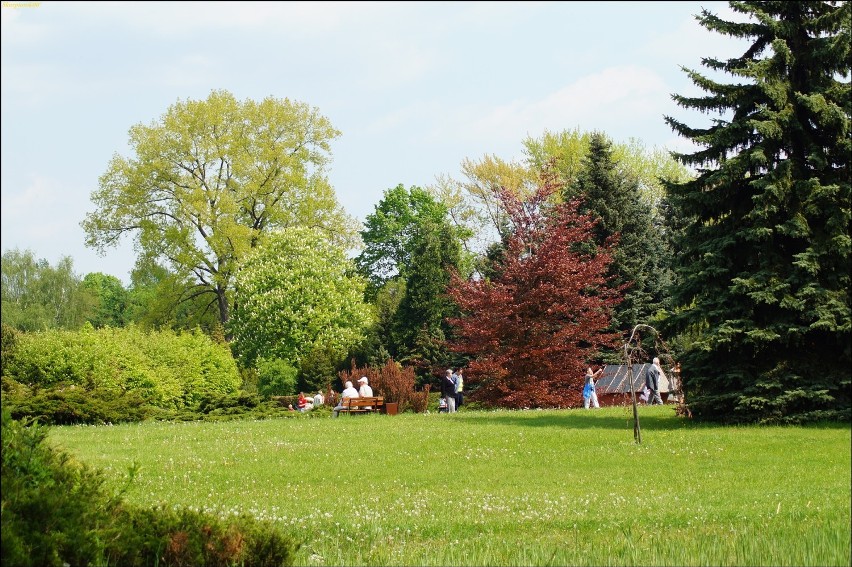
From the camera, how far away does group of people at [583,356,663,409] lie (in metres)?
29.2

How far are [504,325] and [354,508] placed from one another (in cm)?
1839

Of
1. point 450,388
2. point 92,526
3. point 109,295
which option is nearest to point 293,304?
point 450,388

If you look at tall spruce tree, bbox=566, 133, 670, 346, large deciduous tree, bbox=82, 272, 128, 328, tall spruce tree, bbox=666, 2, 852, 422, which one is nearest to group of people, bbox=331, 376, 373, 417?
tall spruce tree, bbox=666, 2, 852, 422

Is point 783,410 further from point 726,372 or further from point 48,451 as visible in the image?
point 48,451

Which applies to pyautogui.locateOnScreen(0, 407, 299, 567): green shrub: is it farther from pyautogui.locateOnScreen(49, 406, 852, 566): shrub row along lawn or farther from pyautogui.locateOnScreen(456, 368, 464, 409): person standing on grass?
pyautogui.locateOnScreen(456, 368, 464, 409): person standing on grass

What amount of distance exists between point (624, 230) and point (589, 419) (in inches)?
906

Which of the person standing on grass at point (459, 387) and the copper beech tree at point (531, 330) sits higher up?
the copper beech tree at point (531, 330)

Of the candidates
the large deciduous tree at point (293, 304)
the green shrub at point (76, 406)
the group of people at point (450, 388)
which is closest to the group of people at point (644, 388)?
the group of people at point (450, 388)

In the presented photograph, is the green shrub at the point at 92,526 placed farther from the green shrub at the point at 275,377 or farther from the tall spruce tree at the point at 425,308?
the tall spruce tree at the point at 425,308

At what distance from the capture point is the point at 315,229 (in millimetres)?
50656

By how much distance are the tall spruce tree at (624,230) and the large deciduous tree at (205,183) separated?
52.8ft

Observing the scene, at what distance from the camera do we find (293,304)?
46625 mm

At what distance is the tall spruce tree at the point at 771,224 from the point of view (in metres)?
18.3

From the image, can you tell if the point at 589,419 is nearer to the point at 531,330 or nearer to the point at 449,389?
the point at 531,330
